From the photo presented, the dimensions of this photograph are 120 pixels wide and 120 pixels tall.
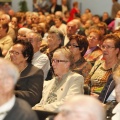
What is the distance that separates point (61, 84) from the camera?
407cm

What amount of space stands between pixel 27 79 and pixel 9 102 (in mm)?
1570

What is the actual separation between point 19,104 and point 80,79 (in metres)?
1.42

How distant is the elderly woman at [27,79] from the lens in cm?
403

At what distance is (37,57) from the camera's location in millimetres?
5359

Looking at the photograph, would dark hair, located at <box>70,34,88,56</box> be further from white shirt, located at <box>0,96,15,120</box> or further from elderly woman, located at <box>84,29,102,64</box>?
white shirt, located at <box>0,96,15,120</box>

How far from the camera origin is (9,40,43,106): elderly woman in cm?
403

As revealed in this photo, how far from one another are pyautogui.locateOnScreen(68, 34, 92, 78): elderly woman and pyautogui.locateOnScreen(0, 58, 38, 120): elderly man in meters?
2.27

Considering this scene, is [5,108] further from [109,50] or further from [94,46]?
[94,46]

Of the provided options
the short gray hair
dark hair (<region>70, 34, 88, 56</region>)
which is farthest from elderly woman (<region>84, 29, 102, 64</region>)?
the short gray hair

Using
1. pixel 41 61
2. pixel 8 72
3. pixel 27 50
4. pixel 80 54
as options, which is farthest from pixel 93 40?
pixel 8 72

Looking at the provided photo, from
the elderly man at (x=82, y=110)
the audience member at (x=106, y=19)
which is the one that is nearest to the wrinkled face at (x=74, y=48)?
the elderly man at (x=82, y=110)

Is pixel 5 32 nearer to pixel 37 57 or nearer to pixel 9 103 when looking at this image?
pixel 37 57

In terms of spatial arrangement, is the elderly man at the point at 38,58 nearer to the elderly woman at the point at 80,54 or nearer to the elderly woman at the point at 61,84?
the elderly woman at the point at 80,54

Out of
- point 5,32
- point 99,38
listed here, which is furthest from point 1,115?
point 5,32
